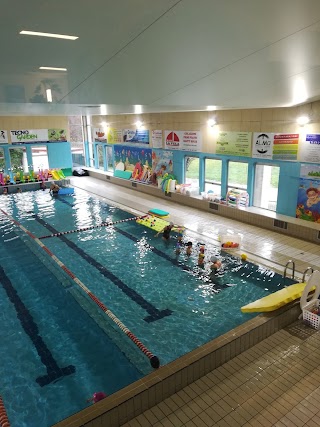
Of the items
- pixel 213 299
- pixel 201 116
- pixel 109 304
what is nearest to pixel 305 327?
pixel 213 299

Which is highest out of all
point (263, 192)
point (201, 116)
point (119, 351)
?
point (201, 116)

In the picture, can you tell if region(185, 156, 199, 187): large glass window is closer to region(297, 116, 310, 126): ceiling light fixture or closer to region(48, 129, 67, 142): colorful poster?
region(297, 116, 310, 126): ceiling light fixture

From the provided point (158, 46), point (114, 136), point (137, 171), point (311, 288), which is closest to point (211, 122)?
point (137, 171)

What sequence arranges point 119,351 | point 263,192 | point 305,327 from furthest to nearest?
point 263,192 → point 305,327 → point 119,351

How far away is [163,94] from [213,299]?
12.5 ft

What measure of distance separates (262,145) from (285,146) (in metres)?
0.79

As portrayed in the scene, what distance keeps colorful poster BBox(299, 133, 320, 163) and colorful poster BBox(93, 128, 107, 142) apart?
39.5ft

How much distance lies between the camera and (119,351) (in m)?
4.88

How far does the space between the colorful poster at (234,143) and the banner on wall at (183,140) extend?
103 centimetres

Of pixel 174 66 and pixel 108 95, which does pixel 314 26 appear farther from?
pixel 108 95

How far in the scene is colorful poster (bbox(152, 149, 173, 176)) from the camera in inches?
550

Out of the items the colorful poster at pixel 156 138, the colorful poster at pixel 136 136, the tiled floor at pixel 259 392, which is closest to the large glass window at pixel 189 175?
the colorful poster at pixel 156 138

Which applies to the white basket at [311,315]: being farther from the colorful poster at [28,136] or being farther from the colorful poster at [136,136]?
the colorful poster at [28,136]

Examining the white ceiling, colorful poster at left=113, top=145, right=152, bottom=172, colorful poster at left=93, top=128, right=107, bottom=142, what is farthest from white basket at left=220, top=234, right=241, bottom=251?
colorful poster at left=93, top=128, right=107, bottom=142
